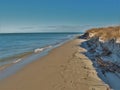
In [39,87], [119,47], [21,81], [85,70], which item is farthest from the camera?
[119,47]

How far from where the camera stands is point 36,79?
31.7ft

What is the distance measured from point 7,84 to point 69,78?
2554 mm

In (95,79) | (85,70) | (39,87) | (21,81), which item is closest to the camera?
(39,87)

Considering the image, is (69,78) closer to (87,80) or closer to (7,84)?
(87,80)

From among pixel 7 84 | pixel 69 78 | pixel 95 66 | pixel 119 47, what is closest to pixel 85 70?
pixel 95 66

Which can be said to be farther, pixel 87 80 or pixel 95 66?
pixel 95 66

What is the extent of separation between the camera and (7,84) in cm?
920

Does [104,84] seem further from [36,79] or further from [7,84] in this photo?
[7,84]

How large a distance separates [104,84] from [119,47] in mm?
4194

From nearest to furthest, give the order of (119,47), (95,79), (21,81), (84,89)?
(84,89) < (95,79) < (21,81) < (119,47)

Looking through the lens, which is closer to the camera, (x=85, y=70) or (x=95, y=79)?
(x=95, y=79)

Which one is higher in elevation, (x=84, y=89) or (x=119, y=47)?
(x=119, y=47)

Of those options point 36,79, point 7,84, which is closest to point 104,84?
point 36,79

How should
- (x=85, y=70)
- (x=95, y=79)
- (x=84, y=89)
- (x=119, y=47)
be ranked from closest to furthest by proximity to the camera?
(x=84, y=89) < (x=95, y=79) < (x=85, y=70) < (x=119, y=47)
